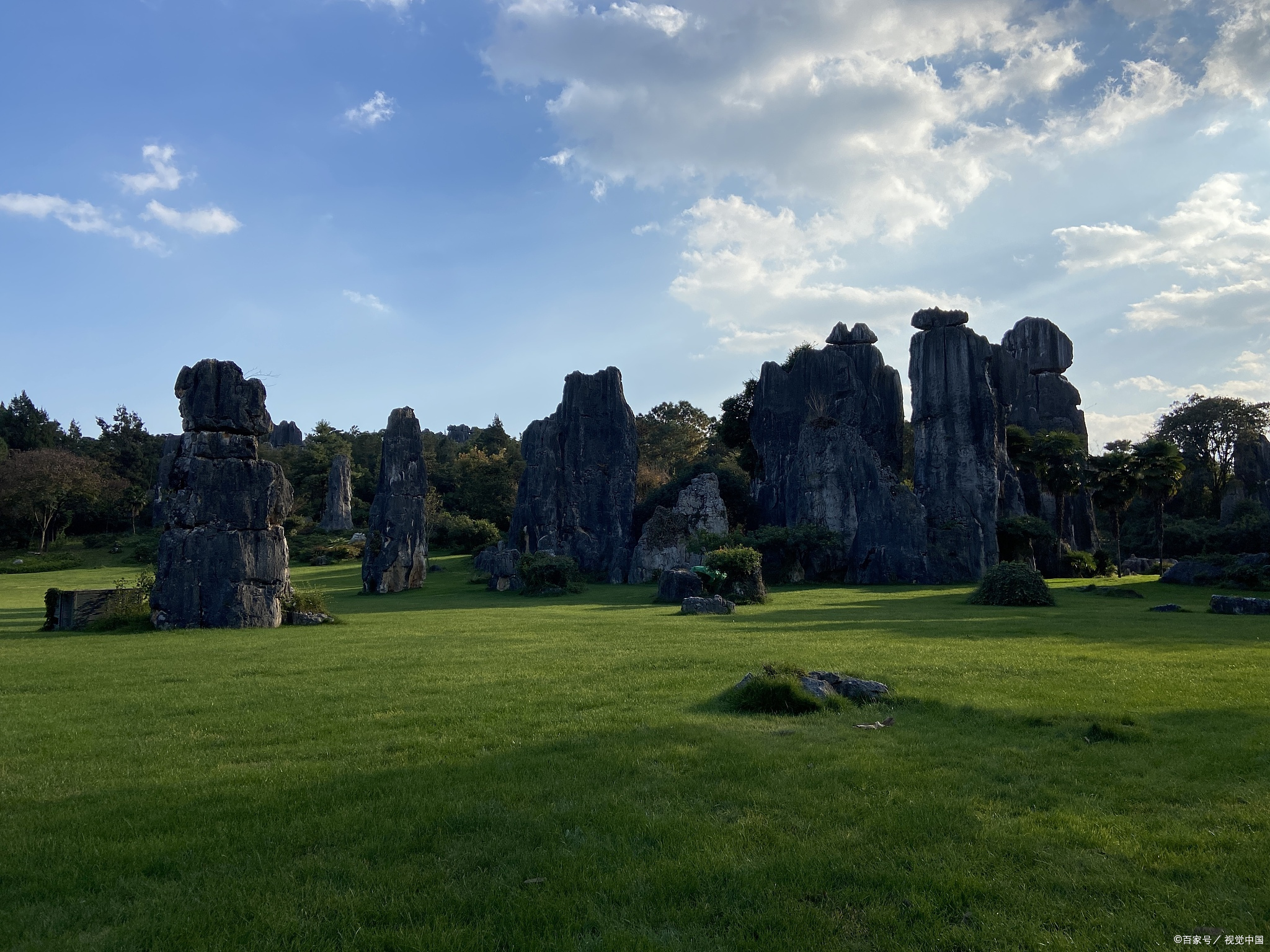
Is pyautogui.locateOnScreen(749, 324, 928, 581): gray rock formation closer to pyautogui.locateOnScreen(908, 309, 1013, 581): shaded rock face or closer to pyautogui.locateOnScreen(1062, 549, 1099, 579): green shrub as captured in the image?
pyautogui.locateOnScreen(908, 309, 1013, 581): shaded rock face

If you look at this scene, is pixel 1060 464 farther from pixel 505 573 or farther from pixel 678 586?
pixel 505 573

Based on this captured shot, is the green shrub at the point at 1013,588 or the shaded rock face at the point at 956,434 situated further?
the shaded rock face at the point at 956,434

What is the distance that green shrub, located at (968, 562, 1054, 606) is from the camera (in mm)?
25547

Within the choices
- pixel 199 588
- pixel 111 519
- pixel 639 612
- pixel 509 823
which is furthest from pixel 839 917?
pixel 111 519

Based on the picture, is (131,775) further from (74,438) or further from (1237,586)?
(74,438)

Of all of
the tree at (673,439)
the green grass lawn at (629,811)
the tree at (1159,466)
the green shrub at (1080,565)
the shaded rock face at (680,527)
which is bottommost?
the green shrub at (1080,565)

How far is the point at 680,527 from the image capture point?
44906 millimetres

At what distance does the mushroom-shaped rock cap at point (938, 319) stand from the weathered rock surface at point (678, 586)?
28.5 metres

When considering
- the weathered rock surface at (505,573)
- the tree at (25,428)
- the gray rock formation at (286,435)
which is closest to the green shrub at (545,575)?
the weathered rock surface at (505,573)

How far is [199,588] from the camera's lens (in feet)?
73.9

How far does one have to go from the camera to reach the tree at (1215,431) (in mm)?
66625

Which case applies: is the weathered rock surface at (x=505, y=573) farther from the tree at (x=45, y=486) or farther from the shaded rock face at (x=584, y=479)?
the tree at (x=45, y=486)

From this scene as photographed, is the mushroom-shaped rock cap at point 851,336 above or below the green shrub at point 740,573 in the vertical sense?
above

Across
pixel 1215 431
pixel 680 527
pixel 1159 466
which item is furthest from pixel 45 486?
pixel 1215 431
